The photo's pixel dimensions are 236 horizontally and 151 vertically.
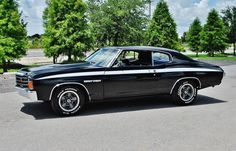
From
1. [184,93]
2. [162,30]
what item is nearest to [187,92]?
[184,93]

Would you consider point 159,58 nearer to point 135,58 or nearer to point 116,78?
point 135,58

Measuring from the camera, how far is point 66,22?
755 inches

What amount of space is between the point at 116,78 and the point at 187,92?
2129 millimetres

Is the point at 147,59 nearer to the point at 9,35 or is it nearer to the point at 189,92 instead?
the point at 189,92

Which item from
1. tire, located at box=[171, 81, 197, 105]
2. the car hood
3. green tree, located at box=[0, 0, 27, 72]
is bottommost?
tire, located at box=[171, 81, 197, 105]

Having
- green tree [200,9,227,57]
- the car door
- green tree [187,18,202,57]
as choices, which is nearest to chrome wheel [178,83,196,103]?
the car door

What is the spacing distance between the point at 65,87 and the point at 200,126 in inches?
118

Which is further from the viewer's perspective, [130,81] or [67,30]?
[67,30]

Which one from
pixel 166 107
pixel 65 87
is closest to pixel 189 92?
pixel 166 107

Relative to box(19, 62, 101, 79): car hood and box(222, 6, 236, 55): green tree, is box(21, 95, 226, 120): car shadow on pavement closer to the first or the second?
box(19, 62, 101, 79): car hood

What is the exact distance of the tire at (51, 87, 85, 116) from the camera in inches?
266

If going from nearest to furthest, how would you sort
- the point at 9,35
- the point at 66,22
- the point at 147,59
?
the point at 147,59 < the point at 9,35 < the point at 66,22

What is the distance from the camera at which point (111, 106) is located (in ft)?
25.9

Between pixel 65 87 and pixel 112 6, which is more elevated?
pixel 112 6
